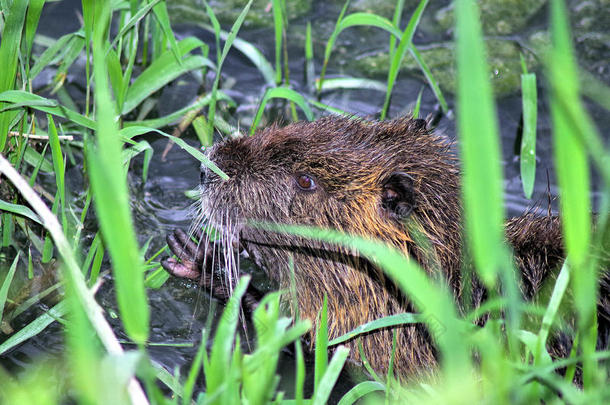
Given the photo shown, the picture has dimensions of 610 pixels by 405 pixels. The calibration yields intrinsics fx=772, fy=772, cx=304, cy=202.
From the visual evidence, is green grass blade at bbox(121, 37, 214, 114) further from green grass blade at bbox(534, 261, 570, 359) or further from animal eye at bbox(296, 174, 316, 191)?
green grass blade at bbox(534, 261, 570, 359)

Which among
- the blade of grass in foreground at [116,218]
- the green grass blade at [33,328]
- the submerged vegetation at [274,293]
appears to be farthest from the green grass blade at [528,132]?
the blade of grass in foreground at [116,218]

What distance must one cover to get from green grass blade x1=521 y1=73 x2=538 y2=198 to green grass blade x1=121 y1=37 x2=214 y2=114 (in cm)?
147

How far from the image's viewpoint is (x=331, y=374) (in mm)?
1746

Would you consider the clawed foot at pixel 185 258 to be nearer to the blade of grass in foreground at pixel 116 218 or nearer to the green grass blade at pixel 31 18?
the green grass blade at pixel 31 18

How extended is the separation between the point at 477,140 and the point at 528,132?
241cm

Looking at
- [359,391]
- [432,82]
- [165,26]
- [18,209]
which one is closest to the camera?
[359,391]

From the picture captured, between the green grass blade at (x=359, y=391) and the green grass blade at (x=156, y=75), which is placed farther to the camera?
the green grass blade at (x=156, y=75)

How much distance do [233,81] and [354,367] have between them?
1.96 metres

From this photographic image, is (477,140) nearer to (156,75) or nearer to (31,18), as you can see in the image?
(31,18)

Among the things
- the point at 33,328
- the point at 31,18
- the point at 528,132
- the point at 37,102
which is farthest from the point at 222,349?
the point at 528,132

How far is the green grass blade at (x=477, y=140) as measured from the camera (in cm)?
118

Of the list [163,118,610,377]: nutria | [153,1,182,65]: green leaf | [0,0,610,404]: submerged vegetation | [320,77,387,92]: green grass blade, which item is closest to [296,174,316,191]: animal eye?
[163,118,610,377]: nutria

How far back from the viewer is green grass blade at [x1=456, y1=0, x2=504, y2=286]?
118cm

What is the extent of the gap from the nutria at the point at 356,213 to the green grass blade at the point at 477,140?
1179 mm
